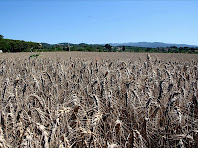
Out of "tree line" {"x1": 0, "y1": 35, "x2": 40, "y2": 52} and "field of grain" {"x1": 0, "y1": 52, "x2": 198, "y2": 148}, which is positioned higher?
"tree line" {"x1": 0, "y1": 35, "x2": 40, "y2": 52}

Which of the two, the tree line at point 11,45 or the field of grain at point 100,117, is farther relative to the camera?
the tree line at point 11,45

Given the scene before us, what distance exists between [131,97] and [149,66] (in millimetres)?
2885

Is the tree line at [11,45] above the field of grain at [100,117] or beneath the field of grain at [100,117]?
above

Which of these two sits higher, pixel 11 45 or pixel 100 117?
pixel 11 45

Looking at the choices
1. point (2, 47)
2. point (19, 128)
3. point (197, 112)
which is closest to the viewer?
point (19, 128)

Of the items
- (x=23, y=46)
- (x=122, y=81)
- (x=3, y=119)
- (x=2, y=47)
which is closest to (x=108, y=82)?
(x=122, y=81)

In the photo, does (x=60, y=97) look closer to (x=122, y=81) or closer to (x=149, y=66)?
(x=122, y=81)

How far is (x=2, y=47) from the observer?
160ft

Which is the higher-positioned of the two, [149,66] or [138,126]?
[149,66]

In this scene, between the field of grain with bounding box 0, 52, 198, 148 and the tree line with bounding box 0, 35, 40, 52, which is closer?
the field of grain with bounding box 0, 52, 198, 148

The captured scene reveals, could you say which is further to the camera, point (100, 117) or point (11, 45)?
point (11, 45)

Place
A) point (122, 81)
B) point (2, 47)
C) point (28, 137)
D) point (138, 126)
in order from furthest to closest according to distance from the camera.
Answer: point (2, 47), point (122, 81), point (138, 126), point (28, 137)

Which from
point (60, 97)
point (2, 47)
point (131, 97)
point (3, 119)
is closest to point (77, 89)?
point (60, 97)

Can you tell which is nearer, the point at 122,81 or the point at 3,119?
the point at 3,119
